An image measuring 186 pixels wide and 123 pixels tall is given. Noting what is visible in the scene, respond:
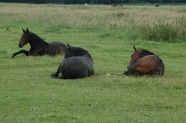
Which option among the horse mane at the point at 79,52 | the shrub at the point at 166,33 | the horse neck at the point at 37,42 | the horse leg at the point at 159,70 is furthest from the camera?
the shrub at the point at 166,33

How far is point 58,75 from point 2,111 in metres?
4.70

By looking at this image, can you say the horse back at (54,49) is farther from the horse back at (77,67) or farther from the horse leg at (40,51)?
the horse back at (77,67)

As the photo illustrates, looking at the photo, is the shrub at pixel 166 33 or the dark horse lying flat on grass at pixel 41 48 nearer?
the dark horse lying flat on grass at pixel 41 48

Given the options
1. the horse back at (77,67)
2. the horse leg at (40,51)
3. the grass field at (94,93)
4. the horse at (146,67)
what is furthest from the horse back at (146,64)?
the horse leg at (40,51)

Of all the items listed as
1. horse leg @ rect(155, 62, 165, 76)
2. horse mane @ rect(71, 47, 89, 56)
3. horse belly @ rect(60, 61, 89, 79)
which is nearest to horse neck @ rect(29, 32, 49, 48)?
horse mane @ rect(71, 47, 89, 56)

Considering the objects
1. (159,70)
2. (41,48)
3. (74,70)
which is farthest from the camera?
(41,48)

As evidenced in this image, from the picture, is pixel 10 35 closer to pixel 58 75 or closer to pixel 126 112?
pixel 58 75

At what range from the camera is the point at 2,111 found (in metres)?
9.41

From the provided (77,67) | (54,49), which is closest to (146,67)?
(77,67)

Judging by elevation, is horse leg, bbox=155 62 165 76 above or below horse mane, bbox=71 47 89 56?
below

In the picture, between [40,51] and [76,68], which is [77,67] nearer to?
[76,68]

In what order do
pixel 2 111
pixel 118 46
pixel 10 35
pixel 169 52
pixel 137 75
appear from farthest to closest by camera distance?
1. pixel 10 35
2. pixel 118 46
3. pixel 169 52
4. pixel 137 75
5. pixel 2 111

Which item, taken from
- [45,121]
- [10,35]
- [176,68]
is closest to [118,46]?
[176,68]

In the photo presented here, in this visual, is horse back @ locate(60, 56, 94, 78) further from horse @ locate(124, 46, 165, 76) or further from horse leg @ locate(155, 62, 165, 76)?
horse leg @ locate(155, 62, 165, 76)
